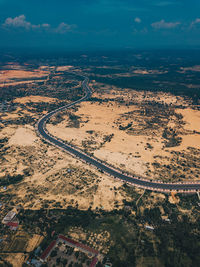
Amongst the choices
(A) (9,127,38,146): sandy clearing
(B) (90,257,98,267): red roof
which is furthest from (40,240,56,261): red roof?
(A) (9,127,38,146): sandy clearing

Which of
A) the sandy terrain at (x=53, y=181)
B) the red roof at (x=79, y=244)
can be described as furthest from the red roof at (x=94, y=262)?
the sandy terrain at (x=53, y=181)

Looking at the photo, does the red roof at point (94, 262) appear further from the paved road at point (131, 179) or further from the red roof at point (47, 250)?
the paved road at point (131, 179)

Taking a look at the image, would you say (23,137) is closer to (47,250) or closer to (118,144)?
(118,144)

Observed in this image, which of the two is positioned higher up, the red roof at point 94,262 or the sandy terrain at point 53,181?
the sandy terrain at point 53,181

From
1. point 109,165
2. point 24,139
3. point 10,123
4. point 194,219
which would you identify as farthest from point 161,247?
point 10,123

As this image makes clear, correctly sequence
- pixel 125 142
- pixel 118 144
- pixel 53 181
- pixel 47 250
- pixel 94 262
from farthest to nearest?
1. pixel 125 142
2. pixel 118 144
3. pixel 53 181
4. pixel 47 250
5. pixel 94 262

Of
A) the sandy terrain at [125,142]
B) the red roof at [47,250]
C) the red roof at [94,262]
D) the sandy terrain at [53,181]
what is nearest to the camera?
the red roof at [94,262]

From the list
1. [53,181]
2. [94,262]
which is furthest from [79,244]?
[53,181]

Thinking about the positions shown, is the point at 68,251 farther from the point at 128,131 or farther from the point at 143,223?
the point at 128,131

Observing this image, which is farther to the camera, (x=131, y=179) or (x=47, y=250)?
(x=131, y=179)
